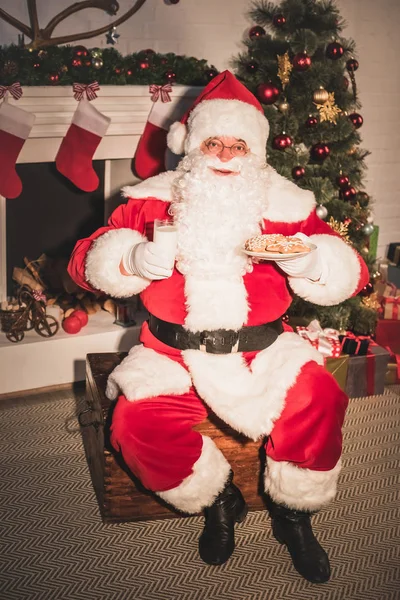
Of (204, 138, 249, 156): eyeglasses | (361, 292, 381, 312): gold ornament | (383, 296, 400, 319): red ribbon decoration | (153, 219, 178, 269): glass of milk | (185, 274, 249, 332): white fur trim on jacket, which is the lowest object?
(383, 296, 400, 319): red ribbon decoration

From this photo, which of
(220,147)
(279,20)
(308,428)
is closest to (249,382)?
(308,428)

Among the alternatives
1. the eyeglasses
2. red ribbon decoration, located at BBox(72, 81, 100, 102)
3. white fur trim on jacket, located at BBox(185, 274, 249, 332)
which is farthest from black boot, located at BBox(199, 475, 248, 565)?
red ribbon decoration, located at BBox(72, 81, 100, 102)

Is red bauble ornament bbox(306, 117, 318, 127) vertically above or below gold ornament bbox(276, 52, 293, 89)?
below

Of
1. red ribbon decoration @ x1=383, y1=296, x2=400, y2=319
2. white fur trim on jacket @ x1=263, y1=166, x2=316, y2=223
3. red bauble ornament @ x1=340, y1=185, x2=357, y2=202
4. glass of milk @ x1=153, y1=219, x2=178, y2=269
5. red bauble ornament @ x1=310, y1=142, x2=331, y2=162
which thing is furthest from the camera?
red ribbon decoration @ x1=383, y1=296, x2=400, y2=319

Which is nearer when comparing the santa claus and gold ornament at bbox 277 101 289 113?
the santa claus

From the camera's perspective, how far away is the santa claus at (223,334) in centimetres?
200

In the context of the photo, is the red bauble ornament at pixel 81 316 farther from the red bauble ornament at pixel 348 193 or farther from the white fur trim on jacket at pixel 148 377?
the red bauble ornament at pixel 348 193

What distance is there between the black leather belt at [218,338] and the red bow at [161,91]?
1.28 meters

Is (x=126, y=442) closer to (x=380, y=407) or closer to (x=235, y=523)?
(x=235, y=523)

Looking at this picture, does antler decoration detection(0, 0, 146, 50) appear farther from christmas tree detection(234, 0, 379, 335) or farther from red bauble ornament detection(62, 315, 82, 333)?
red bauble ornament detection(62, 315, 82, 333)

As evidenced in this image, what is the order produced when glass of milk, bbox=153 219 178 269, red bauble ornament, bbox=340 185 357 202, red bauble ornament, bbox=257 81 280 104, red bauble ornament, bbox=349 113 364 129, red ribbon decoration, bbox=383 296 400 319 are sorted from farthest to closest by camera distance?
red ribbon decoration, bbox=383 296 400 319 → red bauble ornament, bbox=349 113 364 129 → red bauble ornament, bbox=340 185 357 202 → red bauble ornament, bbox=257 81 280 104 → glass of milk, bbox=153 219 178 269

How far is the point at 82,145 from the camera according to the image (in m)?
2.97

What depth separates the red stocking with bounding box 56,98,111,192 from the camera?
293cm

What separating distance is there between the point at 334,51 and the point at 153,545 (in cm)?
205
